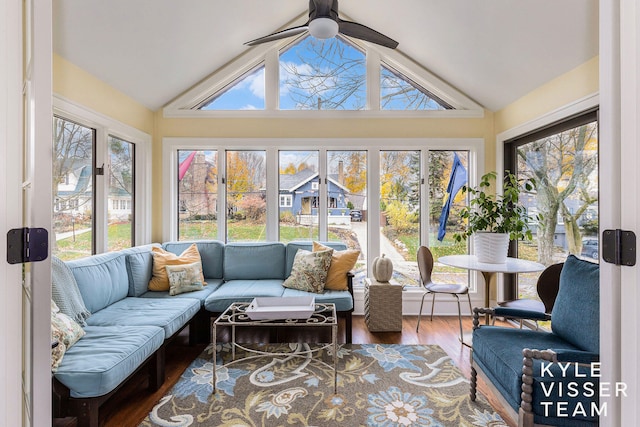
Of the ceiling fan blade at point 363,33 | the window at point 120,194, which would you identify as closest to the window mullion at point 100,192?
the window at point 120,194

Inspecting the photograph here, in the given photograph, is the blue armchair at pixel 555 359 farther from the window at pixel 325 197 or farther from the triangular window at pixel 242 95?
the triangular window at pixel 242 95

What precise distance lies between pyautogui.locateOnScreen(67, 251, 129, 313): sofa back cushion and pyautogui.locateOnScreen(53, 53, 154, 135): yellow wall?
1.37m

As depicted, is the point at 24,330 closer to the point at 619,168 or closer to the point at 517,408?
the point at 619,168

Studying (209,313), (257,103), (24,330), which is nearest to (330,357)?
(209,313)

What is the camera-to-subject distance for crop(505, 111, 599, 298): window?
2574 millimetres

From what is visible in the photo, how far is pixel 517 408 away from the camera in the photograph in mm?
1503

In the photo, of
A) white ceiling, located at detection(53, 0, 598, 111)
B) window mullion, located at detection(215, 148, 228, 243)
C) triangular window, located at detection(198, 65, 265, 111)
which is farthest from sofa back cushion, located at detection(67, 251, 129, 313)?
triangular window, located at detection(198, 65, 265, 111)

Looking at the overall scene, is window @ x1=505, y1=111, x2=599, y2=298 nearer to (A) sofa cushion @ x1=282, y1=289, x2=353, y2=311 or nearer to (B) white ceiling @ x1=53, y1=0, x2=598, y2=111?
(B) white ceiling @ x1=53, y1=0, x2=598, y2=111

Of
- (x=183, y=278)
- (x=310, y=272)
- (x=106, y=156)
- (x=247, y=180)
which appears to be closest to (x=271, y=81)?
(x=247, y=180)

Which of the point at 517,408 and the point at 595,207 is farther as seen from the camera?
the point at 595,207

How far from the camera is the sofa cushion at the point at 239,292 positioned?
2.88 metres

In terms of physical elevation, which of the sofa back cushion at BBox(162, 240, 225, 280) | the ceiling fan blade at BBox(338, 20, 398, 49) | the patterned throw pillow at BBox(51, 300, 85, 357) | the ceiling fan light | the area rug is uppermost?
the ceiling fan blade at BBox(338, 20, 398, 49)

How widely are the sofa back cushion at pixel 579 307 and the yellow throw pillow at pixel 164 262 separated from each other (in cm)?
296

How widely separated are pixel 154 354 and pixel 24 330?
1.56 meters
